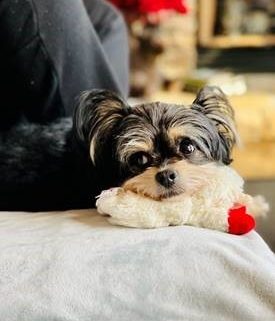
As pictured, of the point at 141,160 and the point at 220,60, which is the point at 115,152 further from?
the point at 220,60

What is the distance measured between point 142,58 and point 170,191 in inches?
75.2

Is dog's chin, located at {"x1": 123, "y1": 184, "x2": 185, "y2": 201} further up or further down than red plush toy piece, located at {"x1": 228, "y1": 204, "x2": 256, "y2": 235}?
further up

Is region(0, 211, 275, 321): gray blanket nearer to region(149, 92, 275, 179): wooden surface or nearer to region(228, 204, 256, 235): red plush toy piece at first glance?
region(228, 204, 256, 235): red plush toy piece

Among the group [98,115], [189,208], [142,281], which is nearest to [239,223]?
[189,208]

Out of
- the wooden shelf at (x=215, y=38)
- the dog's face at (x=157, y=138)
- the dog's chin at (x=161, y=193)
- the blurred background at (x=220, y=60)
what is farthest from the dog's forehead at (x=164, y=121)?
the wooden shelf at (x=215, y=38)

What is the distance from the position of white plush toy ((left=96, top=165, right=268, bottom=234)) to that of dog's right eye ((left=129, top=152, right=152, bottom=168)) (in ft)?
0.25

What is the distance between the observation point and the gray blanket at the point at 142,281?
825 millimetres

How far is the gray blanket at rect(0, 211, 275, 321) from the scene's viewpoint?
0.83 metres

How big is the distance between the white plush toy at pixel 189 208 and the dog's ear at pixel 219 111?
134 mm

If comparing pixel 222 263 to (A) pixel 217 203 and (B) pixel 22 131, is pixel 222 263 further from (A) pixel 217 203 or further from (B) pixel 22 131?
(B) pixel 22 131

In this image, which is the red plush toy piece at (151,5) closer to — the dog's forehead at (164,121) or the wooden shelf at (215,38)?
the wooden shelf at (215,38)

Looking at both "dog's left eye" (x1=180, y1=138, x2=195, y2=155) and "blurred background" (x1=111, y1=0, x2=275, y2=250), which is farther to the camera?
"blurred background" (x1=111, y1=0, x2=275, y2=250)

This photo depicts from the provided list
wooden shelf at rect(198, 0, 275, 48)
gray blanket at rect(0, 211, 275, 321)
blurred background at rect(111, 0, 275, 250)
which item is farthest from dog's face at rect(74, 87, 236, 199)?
wooden shelf at rect(198, 0, 275, 48)

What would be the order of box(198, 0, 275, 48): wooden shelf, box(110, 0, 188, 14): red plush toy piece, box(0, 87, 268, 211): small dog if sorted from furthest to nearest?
box(198, 0, 275, 48): wooden shelf
box(110, 0, 188, 14): red plush toy piece
box(0, 87, 268, 211): small dog
